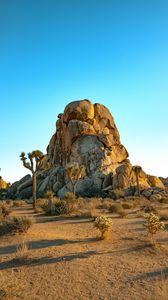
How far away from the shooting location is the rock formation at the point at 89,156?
3919 centimetres

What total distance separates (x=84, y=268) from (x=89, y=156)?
36554mm

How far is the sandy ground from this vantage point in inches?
231

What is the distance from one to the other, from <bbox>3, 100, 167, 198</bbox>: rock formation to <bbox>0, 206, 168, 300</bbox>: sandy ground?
2599 centimetres

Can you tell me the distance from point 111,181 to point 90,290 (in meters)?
34.1

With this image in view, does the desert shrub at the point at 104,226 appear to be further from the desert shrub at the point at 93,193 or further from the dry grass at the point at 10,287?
the desert shrub at the point at 93,193

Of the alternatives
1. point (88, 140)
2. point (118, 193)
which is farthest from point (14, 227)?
point (88, 140)

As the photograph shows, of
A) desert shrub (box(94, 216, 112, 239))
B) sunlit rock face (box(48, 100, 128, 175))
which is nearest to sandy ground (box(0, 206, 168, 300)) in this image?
desert shrub (box(94, 216, 112, 239))

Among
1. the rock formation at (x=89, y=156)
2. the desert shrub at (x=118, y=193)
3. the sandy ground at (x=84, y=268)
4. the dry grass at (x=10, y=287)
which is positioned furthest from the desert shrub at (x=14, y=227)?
the rock formation at (x=89, y=156)

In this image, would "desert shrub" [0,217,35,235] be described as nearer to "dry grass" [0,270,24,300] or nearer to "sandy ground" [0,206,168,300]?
"sandy ground" [0,206,168,300]

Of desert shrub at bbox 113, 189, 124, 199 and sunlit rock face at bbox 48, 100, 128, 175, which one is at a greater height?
sunlit rock face at bbox 48, 100, 128, 175

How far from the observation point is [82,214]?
674 inches

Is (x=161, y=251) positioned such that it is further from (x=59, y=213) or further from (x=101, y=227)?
(x=59, y=213)

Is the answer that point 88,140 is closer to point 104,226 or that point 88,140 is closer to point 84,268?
point 104,226

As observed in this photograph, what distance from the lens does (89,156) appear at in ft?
144
